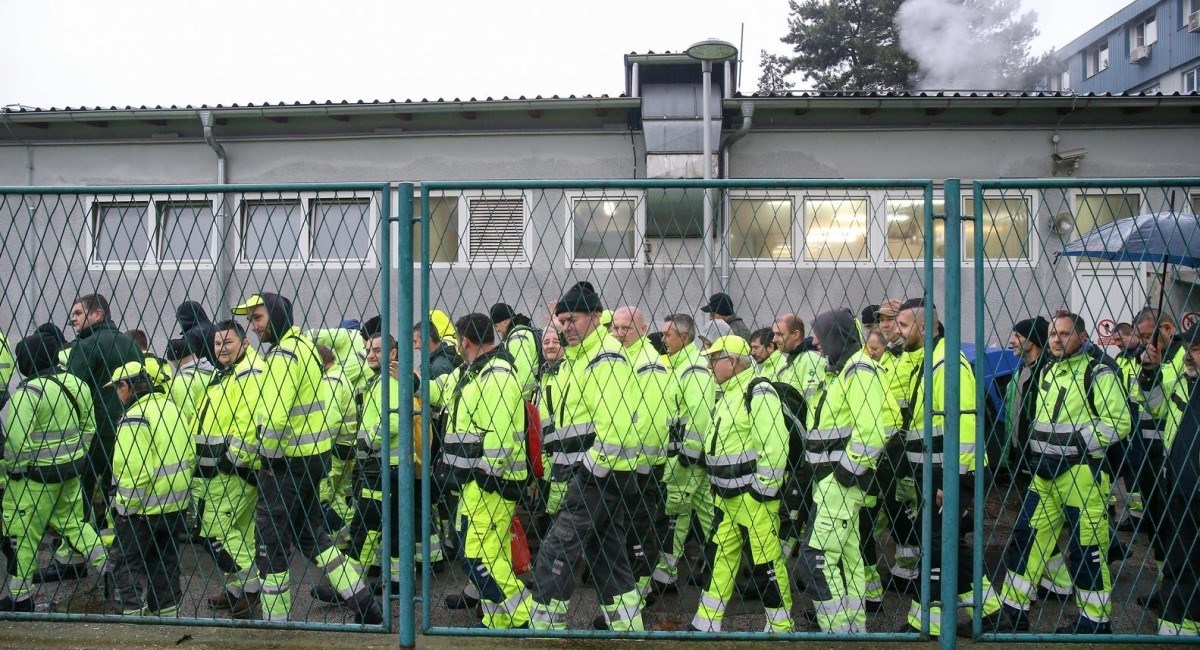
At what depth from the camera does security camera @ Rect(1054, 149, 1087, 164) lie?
9.05 meters

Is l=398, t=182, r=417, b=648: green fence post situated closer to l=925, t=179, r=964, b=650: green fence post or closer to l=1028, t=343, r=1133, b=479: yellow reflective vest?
l=925, t=179, r=964, b=650: green fence post

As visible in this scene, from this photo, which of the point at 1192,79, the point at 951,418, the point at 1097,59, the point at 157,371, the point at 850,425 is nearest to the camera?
the point at 951,418

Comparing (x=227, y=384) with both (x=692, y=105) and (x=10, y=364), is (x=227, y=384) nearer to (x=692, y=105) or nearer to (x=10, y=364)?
(x=10, y=364)

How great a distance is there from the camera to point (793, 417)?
452 cm

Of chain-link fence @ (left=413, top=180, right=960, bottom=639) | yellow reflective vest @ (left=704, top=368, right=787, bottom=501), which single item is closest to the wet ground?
chain-link fence @ (left=413, top=180, right=960, bottom=639)

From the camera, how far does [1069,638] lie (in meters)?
3.50

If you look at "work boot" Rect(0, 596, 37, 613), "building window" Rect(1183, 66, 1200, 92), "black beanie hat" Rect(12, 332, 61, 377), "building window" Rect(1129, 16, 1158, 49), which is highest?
"building window" Rect(1129, 16, 1158, 49)

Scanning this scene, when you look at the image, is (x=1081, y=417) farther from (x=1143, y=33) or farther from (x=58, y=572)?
(x=1143, y=33)

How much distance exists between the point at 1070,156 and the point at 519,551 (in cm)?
747

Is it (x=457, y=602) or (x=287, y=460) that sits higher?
(x=287, y=460)

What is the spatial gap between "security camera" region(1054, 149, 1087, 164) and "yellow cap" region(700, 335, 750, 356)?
21.0 feet

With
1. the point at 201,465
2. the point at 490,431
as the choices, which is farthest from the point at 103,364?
the point at 490,431

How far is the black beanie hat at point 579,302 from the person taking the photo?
407 cm

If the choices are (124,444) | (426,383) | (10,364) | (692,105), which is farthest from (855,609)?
(692,105)
